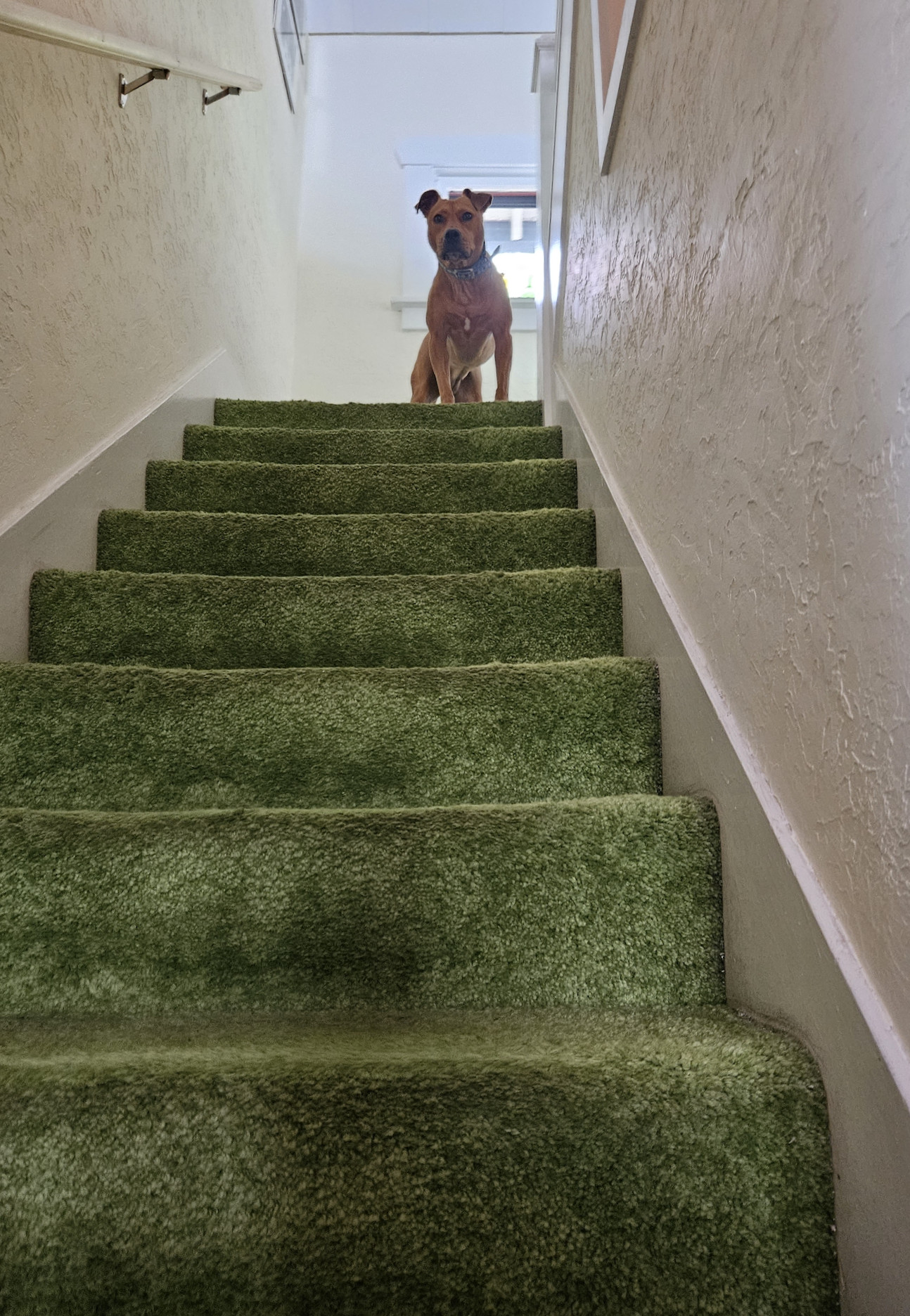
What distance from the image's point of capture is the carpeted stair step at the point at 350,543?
1.47 metres

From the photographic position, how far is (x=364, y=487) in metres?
1.72

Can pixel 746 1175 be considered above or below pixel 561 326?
below

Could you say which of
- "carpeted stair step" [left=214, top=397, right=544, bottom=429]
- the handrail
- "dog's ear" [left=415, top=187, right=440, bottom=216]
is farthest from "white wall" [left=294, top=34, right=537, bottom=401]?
the handrail

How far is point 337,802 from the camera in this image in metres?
0.99

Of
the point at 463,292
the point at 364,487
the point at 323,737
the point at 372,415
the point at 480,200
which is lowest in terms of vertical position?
the point at 323,737

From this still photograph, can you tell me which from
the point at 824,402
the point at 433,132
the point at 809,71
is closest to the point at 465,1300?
the point at 824,402

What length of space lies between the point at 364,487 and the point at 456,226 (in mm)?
1342

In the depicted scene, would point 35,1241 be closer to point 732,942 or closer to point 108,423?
point 732,942

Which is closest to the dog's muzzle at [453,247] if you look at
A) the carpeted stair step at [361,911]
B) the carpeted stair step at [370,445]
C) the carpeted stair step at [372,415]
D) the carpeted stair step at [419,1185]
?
the carpeted stair step at [372,415]

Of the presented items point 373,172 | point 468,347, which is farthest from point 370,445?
point 373,172

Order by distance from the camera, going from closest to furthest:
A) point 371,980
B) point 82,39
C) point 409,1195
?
point 409,1195, point 371,980, point 82,39

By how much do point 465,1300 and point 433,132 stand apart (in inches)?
188

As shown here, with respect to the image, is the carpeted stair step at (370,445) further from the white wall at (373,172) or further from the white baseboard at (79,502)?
the white wall at (373,172)

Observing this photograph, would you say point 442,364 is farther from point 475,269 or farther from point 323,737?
point 323,737
